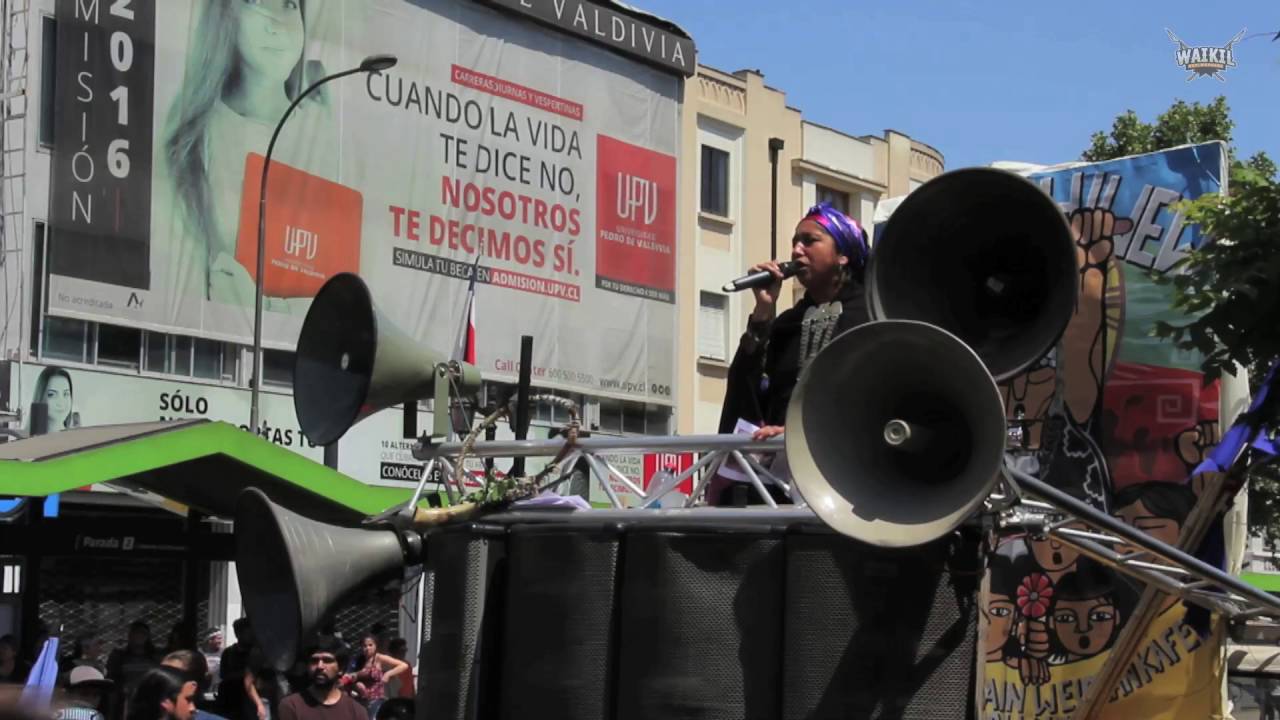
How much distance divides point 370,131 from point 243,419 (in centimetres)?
581

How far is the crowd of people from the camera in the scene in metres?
8.09

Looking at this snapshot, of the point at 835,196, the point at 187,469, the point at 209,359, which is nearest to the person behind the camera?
the point at 187,469

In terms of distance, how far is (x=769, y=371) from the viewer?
6809mm

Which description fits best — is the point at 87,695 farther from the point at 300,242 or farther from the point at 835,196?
the point at 835,196

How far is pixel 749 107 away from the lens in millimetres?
39031

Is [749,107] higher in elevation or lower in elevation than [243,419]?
higher

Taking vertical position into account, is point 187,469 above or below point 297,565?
above

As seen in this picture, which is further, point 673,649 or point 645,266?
point 645,266

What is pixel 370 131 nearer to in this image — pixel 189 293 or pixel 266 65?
pixel 266 65

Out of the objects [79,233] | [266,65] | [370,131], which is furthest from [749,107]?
[79,233]

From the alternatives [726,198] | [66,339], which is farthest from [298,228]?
[726,198]

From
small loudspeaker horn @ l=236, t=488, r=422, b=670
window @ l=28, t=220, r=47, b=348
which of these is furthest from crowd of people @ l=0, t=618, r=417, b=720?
window @ l=28, t=220, r=47, b=348

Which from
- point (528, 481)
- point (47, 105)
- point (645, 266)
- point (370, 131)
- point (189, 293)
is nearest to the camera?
point (528, 481)

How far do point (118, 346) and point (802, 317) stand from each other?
72.7ft
